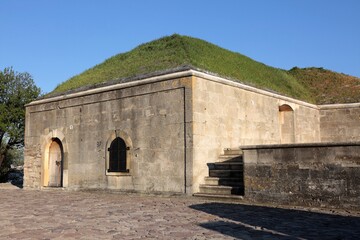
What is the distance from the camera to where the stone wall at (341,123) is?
55.0 ft

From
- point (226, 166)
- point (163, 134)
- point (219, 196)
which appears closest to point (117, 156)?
point (163, 134)

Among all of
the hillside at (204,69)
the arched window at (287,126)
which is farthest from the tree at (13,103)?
the arched window at (287,126)

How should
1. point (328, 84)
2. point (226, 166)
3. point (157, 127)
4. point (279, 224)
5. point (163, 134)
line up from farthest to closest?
point (328, 84), point (157, 127), point (163, 134), point (226, 166), point (279, 224)

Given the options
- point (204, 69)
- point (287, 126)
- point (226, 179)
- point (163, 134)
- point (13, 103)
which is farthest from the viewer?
point (13, 103)

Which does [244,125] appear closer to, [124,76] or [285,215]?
[124,76]

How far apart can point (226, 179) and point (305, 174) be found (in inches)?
99.1

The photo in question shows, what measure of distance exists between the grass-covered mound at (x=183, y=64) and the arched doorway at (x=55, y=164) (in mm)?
2248

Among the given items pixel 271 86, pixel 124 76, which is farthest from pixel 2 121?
pixel 271 86

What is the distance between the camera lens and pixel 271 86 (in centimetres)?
1552

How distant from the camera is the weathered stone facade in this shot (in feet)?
36.3

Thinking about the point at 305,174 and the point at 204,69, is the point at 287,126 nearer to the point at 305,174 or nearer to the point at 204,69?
the point at 204,69

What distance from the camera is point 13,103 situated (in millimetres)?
23578

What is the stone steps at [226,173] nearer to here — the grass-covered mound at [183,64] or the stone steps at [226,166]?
the stone steps at [226,166]

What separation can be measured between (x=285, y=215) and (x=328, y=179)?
1660mm
